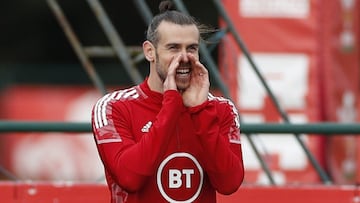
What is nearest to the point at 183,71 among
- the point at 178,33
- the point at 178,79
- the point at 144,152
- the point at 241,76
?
the point at 178,79

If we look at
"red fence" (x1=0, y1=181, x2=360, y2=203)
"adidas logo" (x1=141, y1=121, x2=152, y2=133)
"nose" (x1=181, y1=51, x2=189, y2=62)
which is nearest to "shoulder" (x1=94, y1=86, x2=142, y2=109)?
"adidas logo" (x1=141, y1=121, x2=152, y2=133)

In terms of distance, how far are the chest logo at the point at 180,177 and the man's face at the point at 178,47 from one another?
345 mm

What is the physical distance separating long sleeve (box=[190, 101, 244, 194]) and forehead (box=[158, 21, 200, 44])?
0.32 metres

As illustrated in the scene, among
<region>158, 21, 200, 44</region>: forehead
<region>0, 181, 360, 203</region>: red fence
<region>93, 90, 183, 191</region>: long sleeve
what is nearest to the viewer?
<region>93, 90, 183, 191</region>: long sleeve

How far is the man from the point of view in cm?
533

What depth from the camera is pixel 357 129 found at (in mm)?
7715

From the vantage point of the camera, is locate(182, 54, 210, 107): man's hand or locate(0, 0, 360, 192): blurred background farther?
locate(0, 0, 360, 192): blurred background

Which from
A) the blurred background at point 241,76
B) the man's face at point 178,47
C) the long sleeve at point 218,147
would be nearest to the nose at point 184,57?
the man's face at point 178,47

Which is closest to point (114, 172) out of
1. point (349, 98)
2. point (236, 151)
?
point (236, 151)

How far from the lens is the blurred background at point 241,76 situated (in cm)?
1182

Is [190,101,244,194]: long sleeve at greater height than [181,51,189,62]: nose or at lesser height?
lesser

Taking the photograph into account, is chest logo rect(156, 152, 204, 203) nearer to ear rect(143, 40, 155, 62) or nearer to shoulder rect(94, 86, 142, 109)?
shoulder rect(94, 86, 142, 109)

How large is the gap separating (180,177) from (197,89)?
424mm

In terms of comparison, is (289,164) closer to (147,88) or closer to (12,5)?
(12,5)
